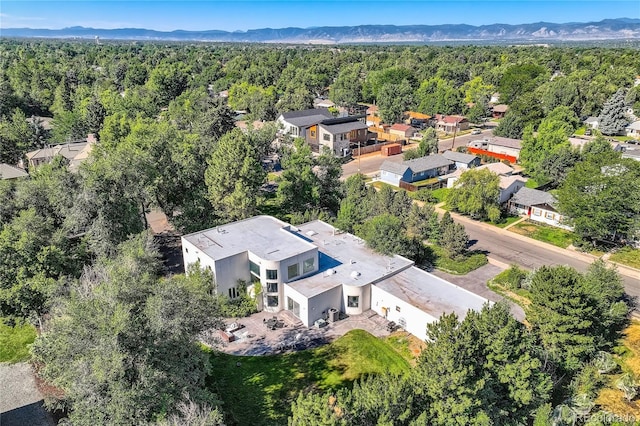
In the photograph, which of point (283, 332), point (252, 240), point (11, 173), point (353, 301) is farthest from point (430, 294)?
point (11, 173)

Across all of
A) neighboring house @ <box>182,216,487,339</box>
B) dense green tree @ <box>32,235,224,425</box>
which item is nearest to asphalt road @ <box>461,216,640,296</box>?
neighboring house @ <box>182,216,487,339</box>

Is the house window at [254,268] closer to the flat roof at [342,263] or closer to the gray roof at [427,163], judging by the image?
the flat roof at [342,263]

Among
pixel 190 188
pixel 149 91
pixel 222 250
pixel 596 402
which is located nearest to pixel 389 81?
pixel 149 91

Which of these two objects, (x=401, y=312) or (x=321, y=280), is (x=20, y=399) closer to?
(x=321, y=280)

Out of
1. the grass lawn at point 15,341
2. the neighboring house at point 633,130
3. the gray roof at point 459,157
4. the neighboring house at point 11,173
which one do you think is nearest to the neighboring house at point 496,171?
the gray roof at point 459,157

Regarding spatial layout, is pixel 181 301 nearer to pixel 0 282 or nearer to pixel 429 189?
pixel 0 282

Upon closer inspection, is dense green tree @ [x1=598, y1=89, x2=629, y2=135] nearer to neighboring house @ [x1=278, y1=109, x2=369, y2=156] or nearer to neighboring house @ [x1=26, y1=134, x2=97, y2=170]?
neighboring house @ [x1=278, y1=109, x2=369, y2=156]
